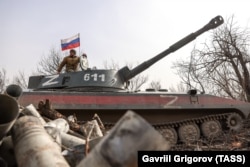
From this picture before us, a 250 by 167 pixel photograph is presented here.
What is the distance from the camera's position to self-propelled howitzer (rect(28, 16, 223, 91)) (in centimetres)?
986

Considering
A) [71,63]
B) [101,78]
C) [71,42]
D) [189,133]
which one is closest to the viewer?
[101,78]

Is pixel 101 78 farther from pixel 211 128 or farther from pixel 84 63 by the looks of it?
pixel 211 128

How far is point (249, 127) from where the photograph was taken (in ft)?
43.6

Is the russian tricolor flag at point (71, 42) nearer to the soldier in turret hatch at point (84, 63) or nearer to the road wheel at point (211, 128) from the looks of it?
the soldier in turret hatch at point (84, 63)

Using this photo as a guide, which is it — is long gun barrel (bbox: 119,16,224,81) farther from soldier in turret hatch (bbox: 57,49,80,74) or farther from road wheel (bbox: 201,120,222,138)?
road wheel (bbox: 201,120,222,138)

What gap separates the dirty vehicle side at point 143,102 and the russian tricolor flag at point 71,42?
383 centimetres

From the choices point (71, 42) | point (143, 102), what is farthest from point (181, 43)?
point (71, 42)

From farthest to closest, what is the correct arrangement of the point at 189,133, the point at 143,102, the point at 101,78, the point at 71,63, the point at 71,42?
the point at 71,42
the point at 71,63
the point at 189,133
the point at 101,78
the point at 143,102

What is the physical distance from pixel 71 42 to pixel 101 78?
5.06 metres

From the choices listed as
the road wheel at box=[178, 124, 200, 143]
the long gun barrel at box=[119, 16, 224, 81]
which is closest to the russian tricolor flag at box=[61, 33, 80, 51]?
the long gun barrel at box=[119, 16, 224, 81]

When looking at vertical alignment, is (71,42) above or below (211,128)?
above

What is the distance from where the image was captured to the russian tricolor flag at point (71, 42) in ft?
47.0

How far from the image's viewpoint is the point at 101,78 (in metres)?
9.98

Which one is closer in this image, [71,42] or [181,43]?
[181,43]
